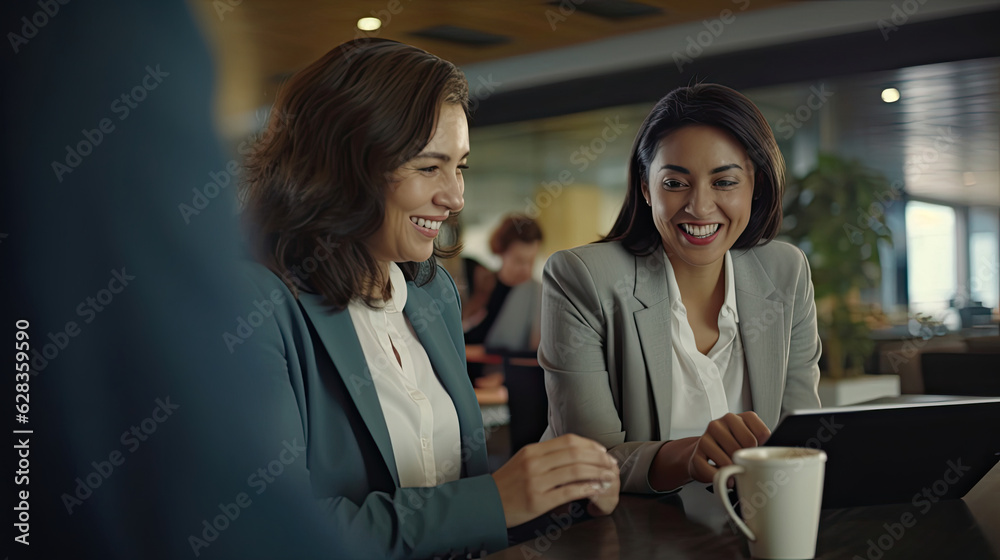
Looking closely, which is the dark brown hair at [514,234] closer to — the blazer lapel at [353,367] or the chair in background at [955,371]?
the chair in background at [955,371]

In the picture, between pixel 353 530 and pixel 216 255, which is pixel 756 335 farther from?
pixel 216 255

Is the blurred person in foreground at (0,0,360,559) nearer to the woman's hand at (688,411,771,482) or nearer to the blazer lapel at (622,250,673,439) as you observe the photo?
the woman's hand at (688,411,771,482)

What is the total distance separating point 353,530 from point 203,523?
54cm

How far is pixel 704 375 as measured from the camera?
178 centimetres

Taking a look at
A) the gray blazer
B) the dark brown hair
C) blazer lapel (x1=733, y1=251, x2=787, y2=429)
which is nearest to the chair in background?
the gray blazer

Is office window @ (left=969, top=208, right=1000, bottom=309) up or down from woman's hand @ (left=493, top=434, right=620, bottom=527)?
up

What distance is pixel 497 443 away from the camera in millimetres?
4242

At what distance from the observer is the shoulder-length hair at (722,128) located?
1772 mm

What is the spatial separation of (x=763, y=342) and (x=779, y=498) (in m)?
0.94

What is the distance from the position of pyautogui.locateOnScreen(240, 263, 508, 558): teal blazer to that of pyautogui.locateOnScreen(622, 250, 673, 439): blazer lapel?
48 centimetres

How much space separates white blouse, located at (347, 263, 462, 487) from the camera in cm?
127

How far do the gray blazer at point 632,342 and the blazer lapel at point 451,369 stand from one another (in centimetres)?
31

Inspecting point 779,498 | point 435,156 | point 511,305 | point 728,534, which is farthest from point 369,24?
point 779,498

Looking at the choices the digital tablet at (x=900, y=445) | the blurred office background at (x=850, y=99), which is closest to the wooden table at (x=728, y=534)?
the digital tablet at (x=900, y=445)
